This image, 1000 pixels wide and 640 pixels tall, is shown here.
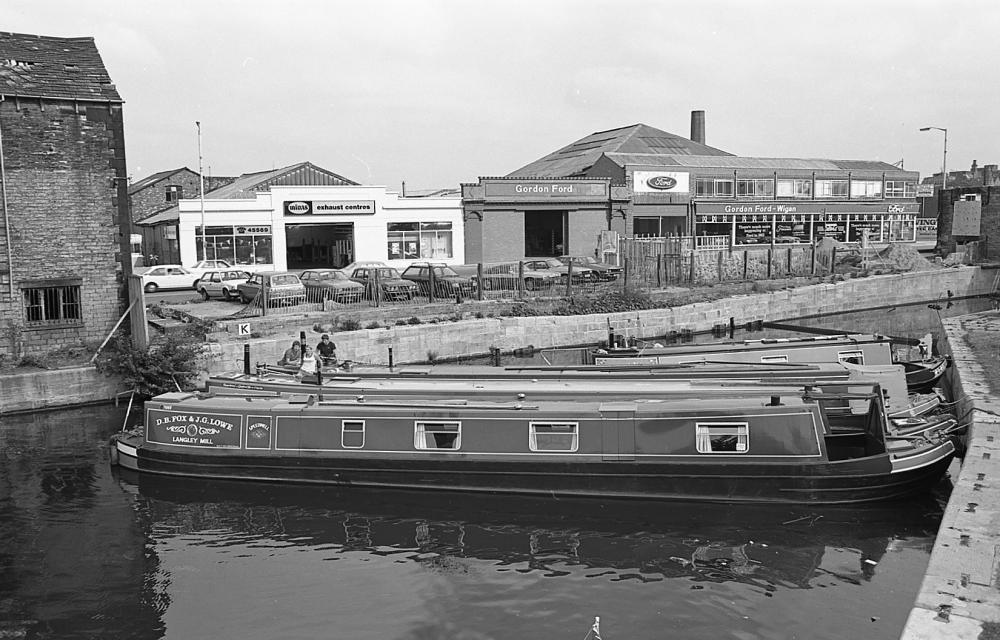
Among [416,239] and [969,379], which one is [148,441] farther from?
[416,239]

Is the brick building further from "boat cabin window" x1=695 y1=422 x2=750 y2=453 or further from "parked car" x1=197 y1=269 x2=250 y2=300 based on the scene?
"boat cabin window" x1=695 y1=422 x2=750 y2=453

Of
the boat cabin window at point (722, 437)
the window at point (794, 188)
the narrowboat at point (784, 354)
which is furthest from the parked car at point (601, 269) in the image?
the window at point (794, 188)

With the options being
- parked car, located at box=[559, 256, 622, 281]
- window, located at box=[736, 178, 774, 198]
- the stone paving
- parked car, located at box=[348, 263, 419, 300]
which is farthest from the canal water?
window, located at box=[736, 178, 774, 198]

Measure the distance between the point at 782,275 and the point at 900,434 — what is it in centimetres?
2873

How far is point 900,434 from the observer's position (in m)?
15.3

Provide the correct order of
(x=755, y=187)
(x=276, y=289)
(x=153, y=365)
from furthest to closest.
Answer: (x=755, y=187) → (x=276, y=289) → (x=153, y=365)

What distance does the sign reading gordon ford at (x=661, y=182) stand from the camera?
5384 cm

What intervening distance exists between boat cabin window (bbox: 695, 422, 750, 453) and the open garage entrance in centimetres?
3744

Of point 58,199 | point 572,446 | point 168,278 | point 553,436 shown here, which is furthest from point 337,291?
Result: point 572,446

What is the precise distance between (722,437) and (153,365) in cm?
1579

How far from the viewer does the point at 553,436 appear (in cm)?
1512

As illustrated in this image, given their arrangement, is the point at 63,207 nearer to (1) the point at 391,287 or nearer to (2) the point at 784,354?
(1) the point at 391,287

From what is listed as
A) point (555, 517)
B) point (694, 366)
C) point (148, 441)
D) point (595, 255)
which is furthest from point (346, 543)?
point (595, 255)

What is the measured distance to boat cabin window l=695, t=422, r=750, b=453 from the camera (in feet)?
47.2
